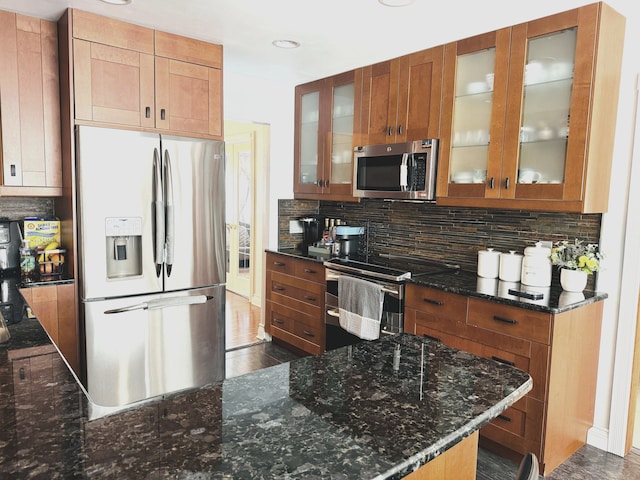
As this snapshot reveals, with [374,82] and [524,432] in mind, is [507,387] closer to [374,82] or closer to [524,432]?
[524,432]

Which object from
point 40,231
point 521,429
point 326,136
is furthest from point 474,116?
point 40,231

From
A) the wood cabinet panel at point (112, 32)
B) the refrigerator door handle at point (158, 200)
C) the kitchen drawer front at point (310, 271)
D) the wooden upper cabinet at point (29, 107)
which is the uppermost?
the wood cabinet panel at point (112, 32)

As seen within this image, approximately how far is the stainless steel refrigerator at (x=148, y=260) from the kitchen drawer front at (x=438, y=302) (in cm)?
135

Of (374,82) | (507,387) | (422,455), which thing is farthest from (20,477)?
(374,82)

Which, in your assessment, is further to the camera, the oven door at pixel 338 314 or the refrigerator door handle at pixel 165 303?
the oven door at pixel 338 314

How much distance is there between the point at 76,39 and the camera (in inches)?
105

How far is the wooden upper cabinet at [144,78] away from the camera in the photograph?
8.95 ft

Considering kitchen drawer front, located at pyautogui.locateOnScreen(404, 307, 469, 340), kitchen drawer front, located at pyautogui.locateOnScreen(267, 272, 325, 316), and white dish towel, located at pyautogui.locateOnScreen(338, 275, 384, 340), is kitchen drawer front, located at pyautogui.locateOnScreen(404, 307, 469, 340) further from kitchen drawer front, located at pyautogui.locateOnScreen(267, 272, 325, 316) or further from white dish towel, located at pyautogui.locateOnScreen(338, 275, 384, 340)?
kitchen drawer front, located at pyautogui.locateOnScreen(267, 272, 325, 316)

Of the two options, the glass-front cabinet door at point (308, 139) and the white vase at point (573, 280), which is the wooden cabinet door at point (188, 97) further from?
the white vase at point (573, 280)

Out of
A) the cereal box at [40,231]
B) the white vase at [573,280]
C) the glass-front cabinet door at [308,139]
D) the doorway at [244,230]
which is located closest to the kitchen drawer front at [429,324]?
the white vase at [573,280]

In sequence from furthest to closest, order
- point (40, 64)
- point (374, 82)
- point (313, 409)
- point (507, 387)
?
point (374, 82)
point (40, 64)
point (507, 387)
point (313, 409)

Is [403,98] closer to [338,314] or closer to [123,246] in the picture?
[338,314]

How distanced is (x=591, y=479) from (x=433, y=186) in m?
1.89

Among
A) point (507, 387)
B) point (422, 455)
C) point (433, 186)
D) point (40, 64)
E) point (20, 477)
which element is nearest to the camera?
point (20, 477)
